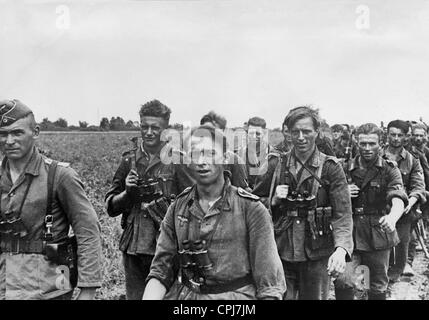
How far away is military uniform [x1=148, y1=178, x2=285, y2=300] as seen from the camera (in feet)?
11.0

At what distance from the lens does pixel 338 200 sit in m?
4.43

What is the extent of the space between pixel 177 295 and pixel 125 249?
1317 mm

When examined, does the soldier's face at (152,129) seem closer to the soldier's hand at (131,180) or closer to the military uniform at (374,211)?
the soldier's hand at (131,180)

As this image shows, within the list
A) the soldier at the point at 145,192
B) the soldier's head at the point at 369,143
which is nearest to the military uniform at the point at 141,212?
the soldier at the point at 145,192

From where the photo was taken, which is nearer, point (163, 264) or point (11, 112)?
point (163, 264)

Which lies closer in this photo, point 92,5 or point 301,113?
point 301,113

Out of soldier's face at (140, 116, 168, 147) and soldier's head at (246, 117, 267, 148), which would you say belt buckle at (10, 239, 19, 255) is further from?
soldier's head at (246, 117, 267, 148)

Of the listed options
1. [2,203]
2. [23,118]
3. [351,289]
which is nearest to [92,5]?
[23,118]

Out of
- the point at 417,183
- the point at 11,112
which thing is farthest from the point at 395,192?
the point at 11,112

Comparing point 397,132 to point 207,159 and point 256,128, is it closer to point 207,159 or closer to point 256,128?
point 256,128

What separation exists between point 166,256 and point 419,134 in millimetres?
4069

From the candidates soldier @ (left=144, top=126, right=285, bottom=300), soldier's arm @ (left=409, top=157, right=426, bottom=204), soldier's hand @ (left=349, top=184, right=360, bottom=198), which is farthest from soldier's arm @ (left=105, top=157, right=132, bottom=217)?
soldier's arm @ (left=409, top=157, right=426, bottom=204)
